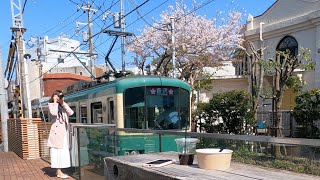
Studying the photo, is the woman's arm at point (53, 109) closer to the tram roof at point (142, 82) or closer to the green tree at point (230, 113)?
the tram roof at point (142, 82)

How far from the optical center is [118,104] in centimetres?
827

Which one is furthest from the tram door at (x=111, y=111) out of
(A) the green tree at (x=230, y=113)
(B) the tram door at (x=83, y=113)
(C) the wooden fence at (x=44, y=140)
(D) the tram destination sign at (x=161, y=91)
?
(A) the green tree at (x=230, y=113)

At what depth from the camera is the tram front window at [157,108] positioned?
854 centimetres

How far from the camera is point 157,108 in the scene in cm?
882

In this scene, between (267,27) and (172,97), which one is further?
(267,27)

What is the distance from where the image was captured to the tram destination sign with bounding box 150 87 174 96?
29.1ft

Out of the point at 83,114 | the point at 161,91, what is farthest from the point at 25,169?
the point at 161,91

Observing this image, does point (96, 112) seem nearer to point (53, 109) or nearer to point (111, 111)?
point (111, 111)

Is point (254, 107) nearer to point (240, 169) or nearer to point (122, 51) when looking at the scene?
point (122, 51)

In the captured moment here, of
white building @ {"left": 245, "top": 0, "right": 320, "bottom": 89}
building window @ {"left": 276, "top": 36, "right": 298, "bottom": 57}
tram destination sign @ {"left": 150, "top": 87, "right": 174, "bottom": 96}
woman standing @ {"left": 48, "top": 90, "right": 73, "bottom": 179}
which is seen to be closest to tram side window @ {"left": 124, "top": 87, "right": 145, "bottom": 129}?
tram destination sign @ {"left": 150, "top": 87, "right": 174, "bottom": 96}

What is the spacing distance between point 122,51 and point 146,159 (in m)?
12.4

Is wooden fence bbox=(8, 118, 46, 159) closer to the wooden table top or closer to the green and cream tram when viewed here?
the green and cream tram

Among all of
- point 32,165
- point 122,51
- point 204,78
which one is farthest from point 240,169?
point 204,78

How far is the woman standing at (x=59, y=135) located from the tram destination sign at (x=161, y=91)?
2.83 meters
